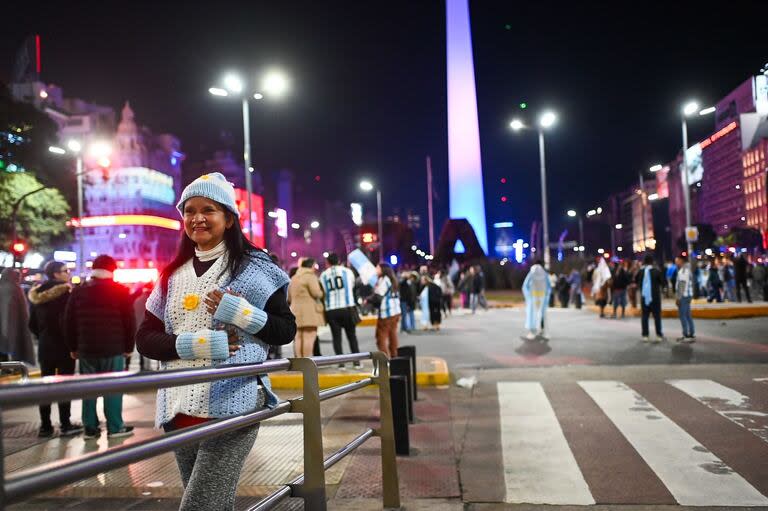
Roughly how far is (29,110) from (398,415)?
3676cm

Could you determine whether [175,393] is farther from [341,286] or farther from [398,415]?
[341,286]

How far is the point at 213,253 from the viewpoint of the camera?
2930mm

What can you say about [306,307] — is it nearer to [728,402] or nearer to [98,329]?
[98,329]

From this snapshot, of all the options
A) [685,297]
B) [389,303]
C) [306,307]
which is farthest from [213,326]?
[685,297]

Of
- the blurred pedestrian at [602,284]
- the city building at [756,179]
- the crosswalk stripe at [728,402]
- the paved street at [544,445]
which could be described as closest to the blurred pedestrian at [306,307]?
the paved street at [544,445]

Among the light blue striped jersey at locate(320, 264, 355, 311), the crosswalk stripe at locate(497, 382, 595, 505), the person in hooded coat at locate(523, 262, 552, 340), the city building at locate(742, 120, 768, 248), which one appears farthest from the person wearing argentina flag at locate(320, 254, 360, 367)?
the city building at locate(742, 120, 768, 248)

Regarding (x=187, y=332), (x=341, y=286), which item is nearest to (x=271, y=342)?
(x=187, y=332)

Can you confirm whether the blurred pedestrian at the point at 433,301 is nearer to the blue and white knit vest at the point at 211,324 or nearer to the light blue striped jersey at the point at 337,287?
the light blue striped jersey at the point at 337,287

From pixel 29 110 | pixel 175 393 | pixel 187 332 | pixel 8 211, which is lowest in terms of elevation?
pixel 175 393

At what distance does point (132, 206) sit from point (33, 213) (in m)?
46.9

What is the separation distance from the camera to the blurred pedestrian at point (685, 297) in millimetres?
13711

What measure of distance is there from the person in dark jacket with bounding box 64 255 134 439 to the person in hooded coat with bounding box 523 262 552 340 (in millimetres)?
10212

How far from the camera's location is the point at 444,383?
9.98 m

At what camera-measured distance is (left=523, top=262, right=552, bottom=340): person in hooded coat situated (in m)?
15.5
